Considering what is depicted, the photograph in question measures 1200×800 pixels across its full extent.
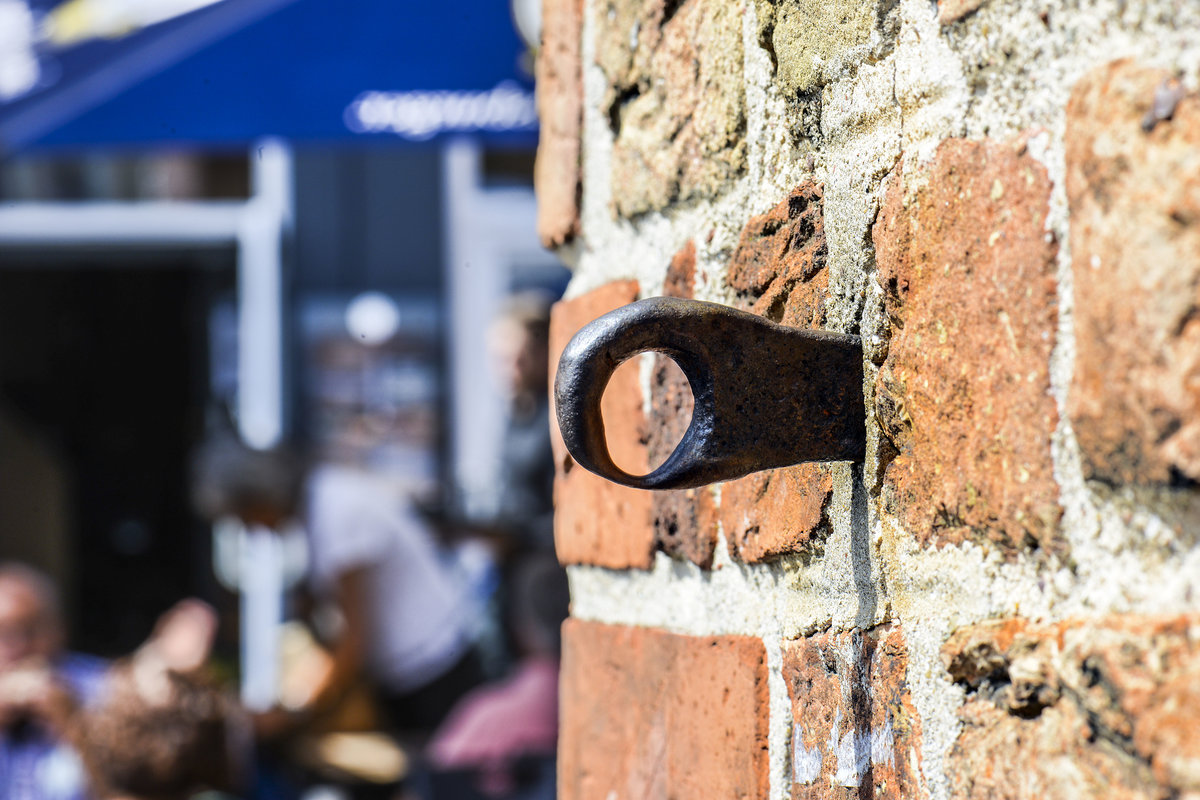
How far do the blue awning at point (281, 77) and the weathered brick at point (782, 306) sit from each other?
1.97m

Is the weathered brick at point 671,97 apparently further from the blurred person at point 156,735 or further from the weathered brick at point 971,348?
the blurred person at point 156,735

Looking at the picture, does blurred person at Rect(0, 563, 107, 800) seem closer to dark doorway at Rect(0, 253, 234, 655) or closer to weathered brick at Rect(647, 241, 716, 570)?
weathered brick at Rect(647, 241, 716, 570)

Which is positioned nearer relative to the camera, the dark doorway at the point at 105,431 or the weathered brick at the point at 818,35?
the weathered brick at the point at 818,35

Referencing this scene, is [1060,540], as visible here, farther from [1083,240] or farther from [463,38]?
[463,38]

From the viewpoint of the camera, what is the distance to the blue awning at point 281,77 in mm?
2389

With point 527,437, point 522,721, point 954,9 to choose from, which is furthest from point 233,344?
point 954,9

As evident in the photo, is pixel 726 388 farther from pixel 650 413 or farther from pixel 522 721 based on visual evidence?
pixel 522 721

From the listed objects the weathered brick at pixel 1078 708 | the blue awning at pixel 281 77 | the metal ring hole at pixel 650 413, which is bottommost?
the weathered brick at pixel 1078 708

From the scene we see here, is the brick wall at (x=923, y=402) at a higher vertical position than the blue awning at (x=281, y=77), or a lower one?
lower

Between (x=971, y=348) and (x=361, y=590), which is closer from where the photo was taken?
(x=971, y=348)

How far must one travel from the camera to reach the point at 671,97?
0.67 m

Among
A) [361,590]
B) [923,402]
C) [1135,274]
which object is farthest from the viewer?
[361,590]

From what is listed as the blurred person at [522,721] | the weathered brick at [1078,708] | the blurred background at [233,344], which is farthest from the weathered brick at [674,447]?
the blurred background at [233,344]

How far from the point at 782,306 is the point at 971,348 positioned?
0.16 meters
